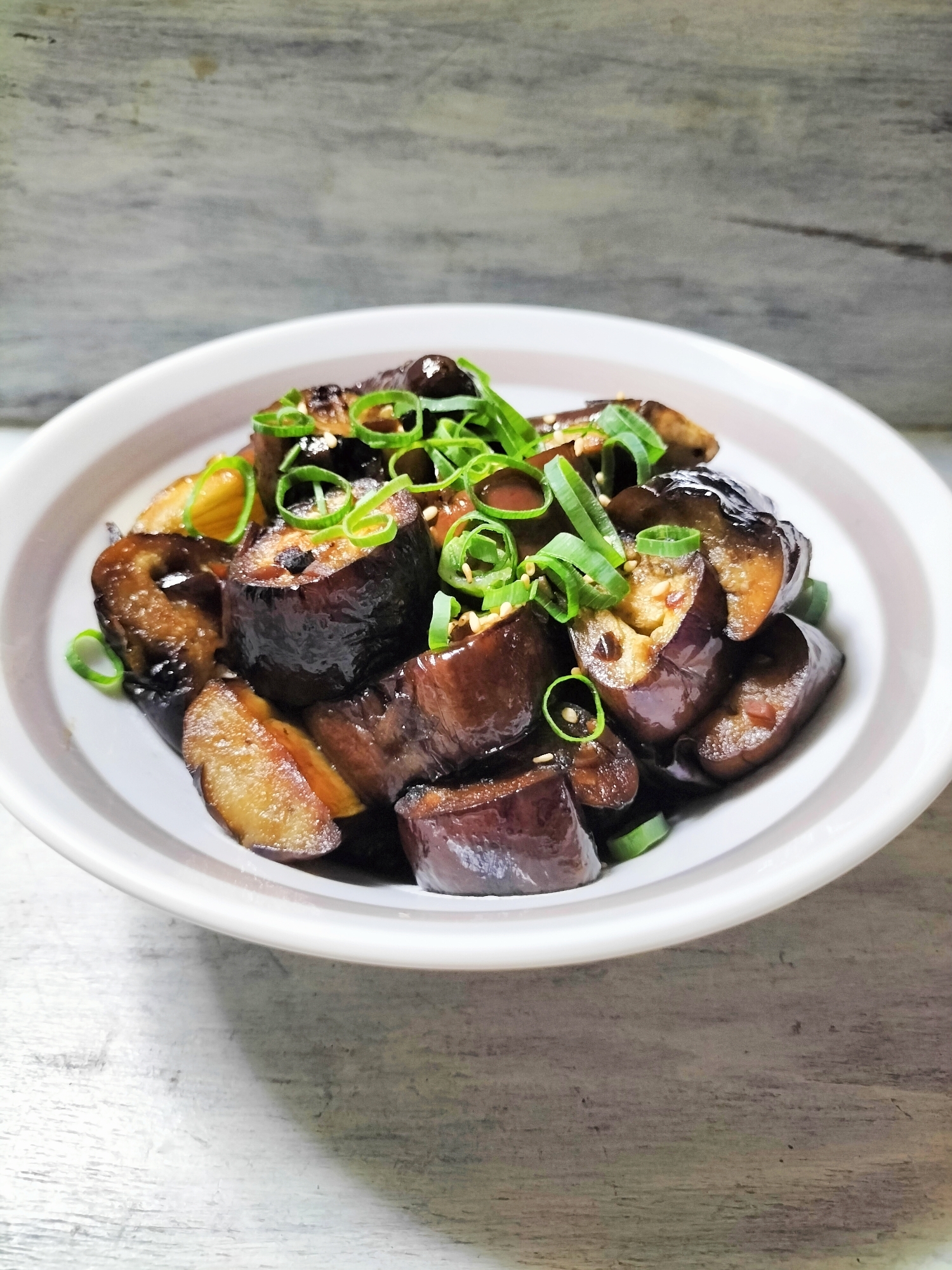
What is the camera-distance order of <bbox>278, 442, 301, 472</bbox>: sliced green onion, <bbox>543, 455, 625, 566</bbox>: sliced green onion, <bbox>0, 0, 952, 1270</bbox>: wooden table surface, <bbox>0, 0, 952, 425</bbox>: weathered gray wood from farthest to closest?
1. <bbox>0, 0, 952, 425</bbox>: weathered gray wood
2. <bbox>278, 442, 301, 472</bbox>: sliced green onion
3. <bbox>543, 455, 625, 566</bbox>: sliced green onion
4. <bbox>0, 0, 952, 1270</bbox>: wooden table surface

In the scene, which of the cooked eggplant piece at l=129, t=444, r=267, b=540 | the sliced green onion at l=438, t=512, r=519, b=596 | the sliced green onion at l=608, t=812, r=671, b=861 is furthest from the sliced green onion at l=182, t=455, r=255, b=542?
the sliced green onion at l=608, t=812, r=671, b=861

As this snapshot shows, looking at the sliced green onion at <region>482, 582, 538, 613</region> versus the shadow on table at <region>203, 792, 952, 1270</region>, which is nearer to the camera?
the shadow on table at <region>203, 792, 952, 1270</region>

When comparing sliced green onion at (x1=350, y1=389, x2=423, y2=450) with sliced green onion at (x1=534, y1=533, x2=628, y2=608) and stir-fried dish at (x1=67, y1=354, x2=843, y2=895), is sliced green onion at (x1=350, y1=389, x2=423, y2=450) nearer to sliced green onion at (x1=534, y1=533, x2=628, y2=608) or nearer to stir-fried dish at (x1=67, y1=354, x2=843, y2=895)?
stir-fried dish at (x1=67, y1=354, x2=843, y2=895)

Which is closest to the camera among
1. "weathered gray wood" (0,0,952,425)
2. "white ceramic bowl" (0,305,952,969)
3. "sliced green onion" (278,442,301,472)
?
"white ceramic bowl" (0,305,952,969)

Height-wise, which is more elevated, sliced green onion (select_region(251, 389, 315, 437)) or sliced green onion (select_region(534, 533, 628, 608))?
sliced green onion (select_region(251, 389, 315, 437))

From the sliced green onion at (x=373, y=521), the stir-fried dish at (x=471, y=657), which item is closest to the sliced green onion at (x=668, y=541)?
the stir-fried dish at (x=471, y=657)

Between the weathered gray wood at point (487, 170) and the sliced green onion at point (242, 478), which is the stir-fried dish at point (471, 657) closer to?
the sliced green onion at point (242, 478)

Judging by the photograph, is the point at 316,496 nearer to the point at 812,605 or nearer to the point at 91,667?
the point at 91,667

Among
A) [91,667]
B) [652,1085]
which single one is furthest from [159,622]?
[652,1085]
